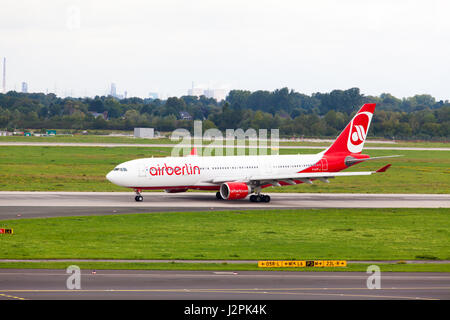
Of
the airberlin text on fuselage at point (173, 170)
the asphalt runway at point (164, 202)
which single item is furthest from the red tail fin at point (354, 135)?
the airberlin text on fuselage at point (173, 170)

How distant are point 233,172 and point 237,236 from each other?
20.3 metres

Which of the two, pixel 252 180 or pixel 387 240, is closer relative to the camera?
pixel 387 240

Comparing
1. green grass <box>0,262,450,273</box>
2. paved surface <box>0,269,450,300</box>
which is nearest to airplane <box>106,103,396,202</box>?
green grass <box>0,262,450,273</box>

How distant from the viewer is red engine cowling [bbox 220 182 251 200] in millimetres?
60031

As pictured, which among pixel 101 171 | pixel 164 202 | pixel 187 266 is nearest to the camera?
pixel 187 266

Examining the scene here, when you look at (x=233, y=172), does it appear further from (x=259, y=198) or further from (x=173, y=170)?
(x=173, y=170)

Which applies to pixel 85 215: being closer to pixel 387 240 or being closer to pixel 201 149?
pixel 387 240

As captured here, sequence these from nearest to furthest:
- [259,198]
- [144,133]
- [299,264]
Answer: [299,264], [259,198], [144,133]

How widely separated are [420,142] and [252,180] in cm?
13596

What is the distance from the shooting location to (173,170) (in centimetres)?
5947

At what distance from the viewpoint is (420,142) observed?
188 m

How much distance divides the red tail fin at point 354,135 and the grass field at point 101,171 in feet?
22.1

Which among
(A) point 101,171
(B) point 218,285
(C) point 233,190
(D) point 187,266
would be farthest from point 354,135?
(B) point 218,285
